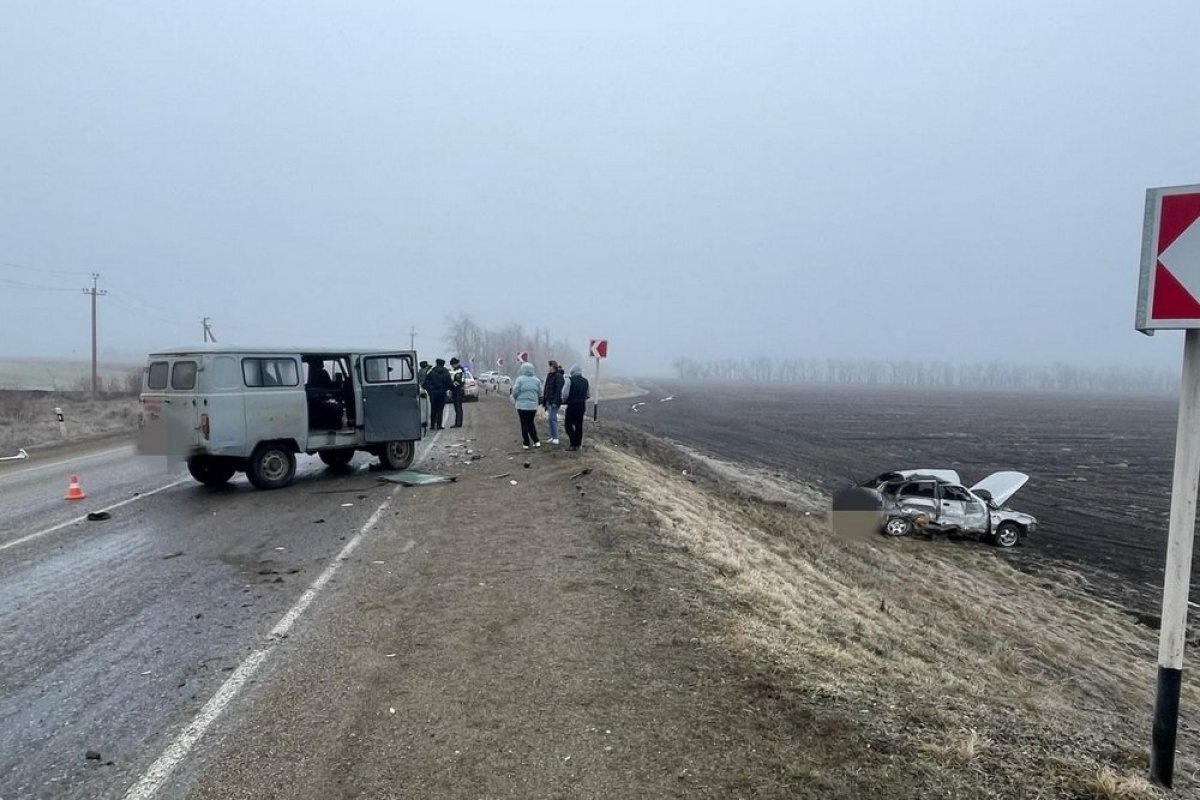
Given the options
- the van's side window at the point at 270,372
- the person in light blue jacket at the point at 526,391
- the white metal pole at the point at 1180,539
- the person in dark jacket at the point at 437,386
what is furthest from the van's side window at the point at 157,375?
the white metal pole at the point at 1180,539

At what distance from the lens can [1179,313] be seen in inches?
135

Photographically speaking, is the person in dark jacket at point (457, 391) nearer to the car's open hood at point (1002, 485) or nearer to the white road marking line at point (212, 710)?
the car's open hood at point (1002, 485)

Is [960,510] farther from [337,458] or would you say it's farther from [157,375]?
[157,375]

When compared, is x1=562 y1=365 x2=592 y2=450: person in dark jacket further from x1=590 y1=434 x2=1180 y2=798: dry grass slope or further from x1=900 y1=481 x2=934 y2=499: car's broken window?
x1=900 y1=481 x2=934 y2=499: car's broken window

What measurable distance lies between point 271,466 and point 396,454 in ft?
8.04

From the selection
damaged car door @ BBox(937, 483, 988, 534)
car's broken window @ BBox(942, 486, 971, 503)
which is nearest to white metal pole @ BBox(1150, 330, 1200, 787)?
damaged car door @ BBox(937, 483, 988, 534)

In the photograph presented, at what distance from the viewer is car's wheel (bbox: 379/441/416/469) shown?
540 inches

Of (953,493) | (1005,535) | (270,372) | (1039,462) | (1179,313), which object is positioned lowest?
(1039,462)

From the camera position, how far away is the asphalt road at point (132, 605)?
3.94m

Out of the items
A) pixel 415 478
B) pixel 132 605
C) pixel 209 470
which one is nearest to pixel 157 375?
pixel 209 470

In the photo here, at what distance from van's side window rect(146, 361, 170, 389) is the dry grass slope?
7.63 meters

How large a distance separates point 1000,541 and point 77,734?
1862 centimetres

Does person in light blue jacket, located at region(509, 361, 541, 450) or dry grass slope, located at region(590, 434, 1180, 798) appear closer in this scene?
dry grass slope, located at region(590, 434, 1180, 798)

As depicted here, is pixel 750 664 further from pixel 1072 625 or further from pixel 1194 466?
pixel 1072 625
